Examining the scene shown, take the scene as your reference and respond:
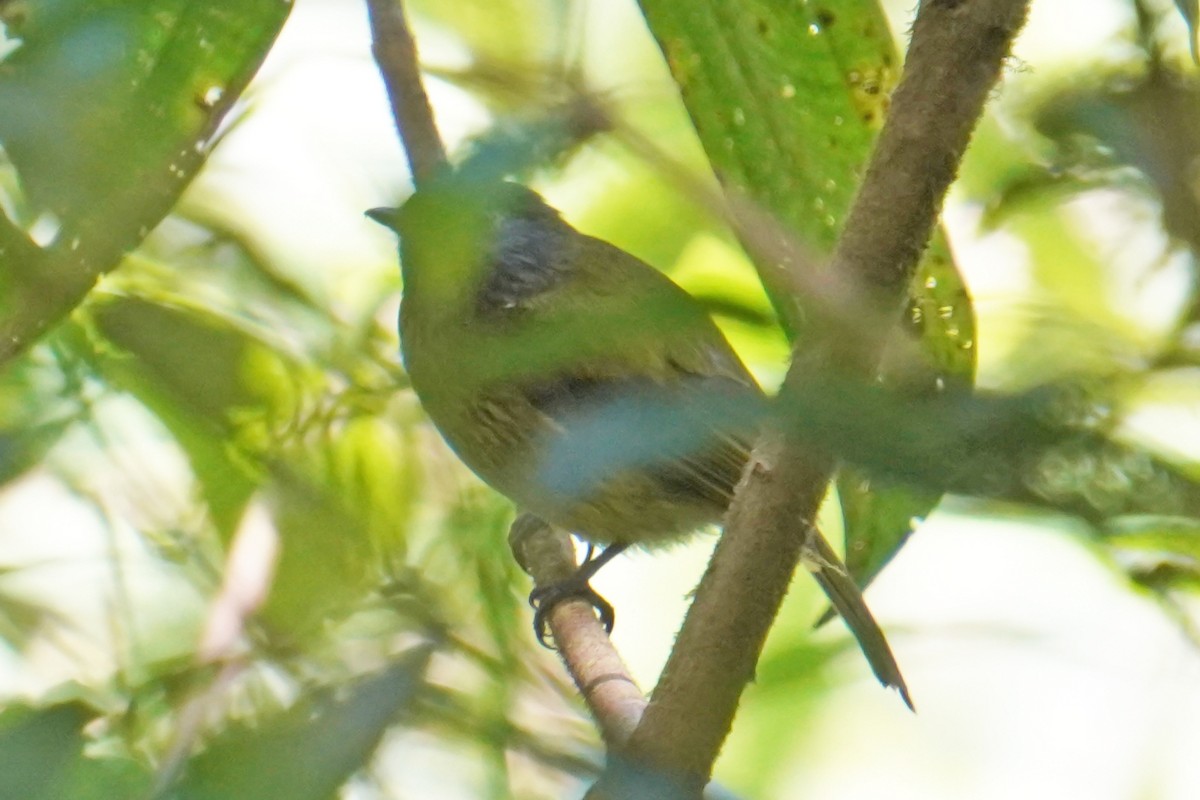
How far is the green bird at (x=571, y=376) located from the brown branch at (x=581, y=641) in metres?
0.11

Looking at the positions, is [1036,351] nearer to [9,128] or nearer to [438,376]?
[9,128]

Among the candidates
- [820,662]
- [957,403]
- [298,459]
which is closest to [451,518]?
[298,459]

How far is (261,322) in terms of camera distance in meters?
1.88

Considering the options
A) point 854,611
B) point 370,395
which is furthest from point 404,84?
point 854,611

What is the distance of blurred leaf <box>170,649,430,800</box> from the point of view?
0.95m

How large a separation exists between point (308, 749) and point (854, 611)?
2141 mm

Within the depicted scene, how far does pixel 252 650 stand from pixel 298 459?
0.48 meters

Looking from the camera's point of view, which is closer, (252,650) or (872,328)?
(872,328)

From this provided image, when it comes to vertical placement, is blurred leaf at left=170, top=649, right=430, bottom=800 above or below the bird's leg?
above

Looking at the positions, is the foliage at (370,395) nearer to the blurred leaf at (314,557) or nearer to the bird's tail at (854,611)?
the blurred leaf at (314,557)

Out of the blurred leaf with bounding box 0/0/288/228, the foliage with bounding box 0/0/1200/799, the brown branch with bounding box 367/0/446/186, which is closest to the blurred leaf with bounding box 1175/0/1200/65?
the foliage with bounding box 0/0/1200/799

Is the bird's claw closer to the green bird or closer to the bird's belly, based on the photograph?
the green bird

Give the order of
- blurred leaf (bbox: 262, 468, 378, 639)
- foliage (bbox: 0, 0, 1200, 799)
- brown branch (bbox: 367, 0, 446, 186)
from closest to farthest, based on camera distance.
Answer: foliage (bbox: 0, 0, 1200, 799), blurred leaf (bbox: 262, 468, 378, 639), brown branch (bbox: 367, 0, 446, 186)

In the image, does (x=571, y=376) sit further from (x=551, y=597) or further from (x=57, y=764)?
(x=551, y=597)
